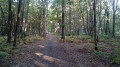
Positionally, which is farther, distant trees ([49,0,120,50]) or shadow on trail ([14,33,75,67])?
distant trees ([49,0,120,50])

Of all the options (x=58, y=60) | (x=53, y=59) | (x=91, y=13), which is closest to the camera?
(x=58, y=60)

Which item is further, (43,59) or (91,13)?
(91,13)

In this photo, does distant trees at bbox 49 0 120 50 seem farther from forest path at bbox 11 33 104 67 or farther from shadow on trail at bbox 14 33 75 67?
shadow on trail at bbox 14 33 75 67

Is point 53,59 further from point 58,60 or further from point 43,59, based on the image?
point 43,59

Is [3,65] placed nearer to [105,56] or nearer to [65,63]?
[65,63]

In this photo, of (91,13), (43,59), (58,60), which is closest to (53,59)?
(58,60)

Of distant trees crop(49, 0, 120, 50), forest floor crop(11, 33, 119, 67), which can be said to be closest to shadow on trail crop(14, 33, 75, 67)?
forest floor crop(11, 33, 119, 67)

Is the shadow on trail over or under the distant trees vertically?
under

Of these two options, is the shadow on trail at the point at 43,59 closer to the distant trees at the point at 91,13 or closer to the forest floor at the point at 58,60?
the forest floor at the point at 58,60

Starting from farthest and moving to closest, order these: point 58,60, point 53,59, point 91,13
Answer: point 91,13 < point 53,59 < point 58,60

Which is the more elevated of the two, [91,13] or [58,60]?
[91,13]

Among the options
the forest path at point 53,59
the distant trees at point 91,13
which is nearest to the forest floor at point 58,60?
the forest path at point 53,59

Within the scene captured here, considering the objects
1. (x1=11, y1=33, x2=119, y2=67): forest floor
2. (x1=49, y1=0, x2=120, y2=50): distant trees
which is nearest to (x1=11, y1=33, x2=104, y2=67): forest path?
(x1=11, y1=33, x2=119, y2=67): forest floor

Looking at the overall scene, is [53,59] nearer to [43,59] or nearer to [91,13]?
[43,59]
